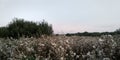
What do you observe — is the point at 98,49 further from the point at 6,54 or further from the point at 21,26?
the point at 21,26

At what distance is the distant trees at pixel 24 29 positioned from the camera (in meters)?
21.8

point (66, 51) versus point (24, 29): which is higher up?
point (24, 29)

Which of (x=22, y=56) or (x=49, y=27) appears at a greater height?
(x=49, y=27)

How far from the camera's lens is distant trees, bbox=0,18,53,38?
21.8m

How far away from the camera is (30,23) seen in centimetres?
2327

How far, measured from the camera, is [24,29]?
73.0 feet

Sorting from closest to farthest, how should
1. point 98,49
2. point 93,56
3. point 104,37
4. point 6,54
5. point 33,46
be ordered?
point 93,56, point 98,49, point 104,37, point 6,54, point 33,46

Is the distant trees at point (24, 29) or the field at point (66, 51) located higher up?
the distant trees at point (24, 29)

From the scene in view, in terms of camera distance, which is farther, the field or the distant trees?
the distant trees

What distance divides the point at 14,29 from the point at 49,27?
253 cm

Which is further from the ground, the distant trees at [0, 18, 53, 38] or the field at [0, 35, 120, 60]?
the distant trees at [0, 18, 53, 38]

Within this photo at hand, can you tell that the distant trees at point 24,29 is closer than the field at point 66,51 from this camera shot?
No

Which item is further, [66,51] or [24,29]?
[24,29]

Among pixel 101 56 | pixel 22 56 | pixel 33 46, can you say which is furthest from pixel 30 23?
pixel 101 56
